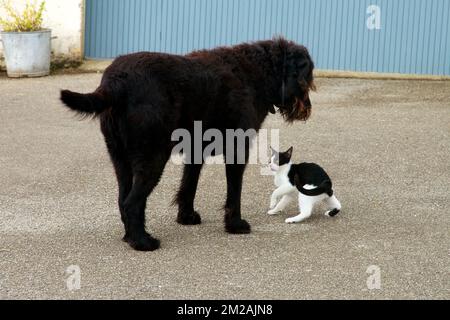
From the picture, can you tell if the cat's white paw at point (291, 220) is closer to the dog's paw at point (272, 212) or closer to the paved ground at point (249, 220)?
the paved ground at point (249, 220)

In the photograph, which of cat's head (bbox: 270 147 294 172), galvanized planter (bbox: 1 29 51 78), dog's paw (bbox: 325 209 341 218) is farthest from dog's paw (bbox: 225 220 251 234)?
galvanized planter (bbox: 1 29 51 78)

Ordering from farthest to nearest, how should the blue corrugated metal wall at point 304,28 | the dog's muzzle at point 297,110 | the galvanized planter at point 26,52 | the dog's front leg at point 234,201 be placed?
the blue corrugated metal wall at point 304,28 → the galvanized planter at point 26,52 → the dog's muzzle at point 297,110 → the dog's front leg at point 234,201

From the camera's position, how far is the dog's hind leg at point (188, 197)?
648cm

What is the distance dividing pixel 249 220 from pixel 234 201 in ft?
1.34

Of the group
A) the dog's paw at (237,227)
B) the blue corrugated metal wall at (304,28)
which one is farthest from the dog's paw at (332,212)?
the blue corrugated metal wall at (304,28)

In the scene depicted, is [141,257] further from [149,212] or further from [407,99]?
[407,99]

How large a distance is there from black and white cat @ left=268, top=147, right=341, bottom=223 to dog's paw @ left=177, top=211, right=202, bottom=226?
616mm

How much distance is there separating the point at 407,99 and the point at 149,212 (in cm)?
549

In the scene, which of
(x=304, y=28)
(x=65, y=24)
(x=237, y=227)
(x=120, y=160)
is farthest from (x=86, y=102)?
(x=65, y=24)

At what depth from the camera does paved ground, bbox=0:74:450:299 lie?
5258 mm

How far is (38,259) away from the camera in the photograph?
5656 millimetres

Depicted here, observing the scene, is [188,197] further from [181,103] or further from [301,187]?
[181,103]

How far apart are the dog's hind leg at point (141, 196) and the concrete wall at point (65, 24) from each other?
24.1 ft

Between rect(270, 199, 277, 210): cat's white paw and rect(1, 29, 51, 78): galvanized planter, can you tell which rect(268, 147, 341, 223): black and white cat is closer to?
rect(270, 199, 277, 210): cat's white paw
